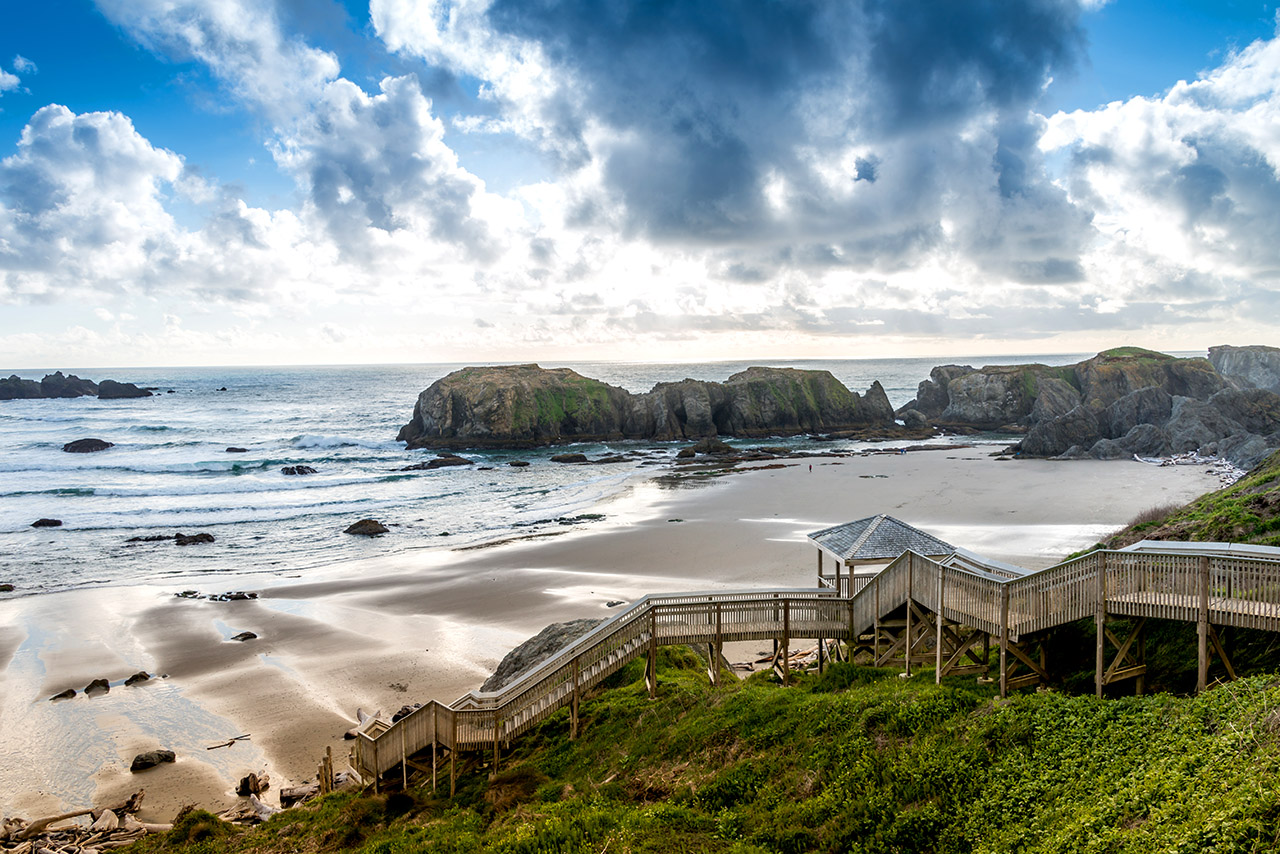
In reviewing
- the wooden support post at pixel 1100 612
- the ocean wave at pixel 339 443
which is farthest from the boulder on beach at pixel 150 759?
the ocean wave at pixel 339 443

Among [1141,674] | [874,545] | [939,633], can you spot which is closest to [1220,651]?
[1141,674]

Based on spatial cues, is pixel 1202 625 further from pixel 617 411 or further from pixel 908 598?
pixel 617 411

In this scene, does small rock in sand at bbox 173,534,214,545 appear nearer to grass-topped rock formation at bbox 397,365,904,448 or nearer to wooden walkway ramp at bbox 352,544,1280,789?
wooden walkway ramp at bbox 352,544,1280,789

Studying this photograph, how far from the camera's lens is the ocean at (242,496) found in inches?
1403

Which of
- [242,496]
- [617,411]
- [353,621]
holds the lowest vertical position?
[353,621]

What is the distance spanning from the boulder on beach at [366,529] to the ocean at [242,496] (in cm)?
66

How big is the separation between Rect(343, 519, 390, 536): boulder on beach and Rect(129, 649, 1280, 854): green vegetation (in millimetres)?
28935

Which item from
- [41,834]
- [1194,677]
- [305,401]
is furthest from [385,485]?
[305,401]

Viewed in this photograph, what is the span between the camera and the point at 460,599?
28.4 metres

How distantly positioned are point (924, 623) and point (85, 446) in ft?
284

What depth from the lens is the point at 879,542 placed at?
16531mm

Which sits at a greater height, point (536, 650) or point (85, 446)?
point (85, 446)

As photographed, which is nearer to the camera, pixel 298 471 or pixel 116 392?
pixel 298 471

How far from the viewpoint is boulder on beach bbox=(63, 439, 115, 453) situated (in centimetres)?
7306
